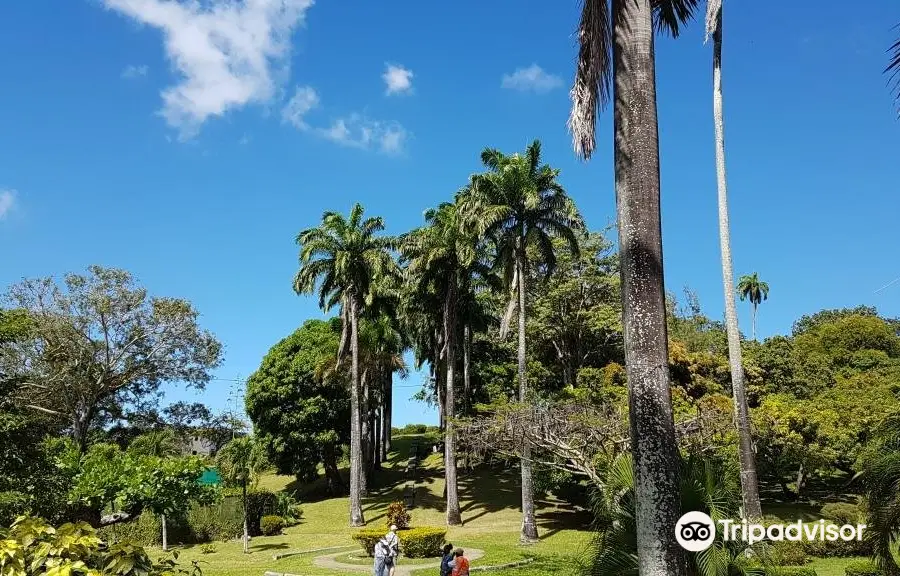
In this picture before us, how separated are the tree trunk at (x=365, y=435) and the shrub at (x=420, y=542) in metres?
17.3

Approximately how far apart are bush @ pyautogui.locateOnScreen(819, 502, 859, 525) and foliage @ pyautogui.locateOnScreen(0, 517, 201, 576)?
2047 centimetres

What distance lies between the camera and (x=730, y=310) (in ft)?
62.7

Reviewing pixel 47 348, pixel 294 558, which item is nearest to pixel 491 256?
pixel 294 558

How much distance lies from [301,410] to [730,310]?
28210 millimetres

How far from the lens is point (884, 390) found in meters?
30.0

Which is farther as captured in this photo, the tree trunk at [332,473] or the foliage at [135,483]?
the tree trunk at [332,473]

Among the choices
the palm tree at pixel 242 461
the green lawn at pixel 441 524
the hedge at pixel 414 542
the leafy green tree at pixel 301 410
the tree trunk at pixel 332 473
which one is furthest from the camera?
the tree trunk at pixel 332 473

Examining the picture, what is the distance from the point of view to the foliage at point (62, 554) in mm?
3572

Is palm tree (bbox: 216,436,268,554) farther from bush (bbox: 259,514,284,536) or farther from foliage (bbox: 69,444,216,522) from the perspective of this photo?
bush (bbox: 259,514,284,536)

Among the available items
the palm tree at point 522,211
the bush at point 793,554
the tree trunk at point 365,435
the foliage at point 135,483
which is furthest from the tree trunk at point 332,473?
the bush at point 793,554

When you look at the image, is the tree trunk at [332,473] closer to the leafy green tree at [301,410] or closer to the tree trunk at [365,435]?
the leafy green tree at [301,410]

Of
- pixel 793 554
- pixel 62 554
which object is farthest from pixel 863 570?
pixel 62 554

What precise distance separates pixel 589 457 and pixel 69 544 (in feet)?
60.0

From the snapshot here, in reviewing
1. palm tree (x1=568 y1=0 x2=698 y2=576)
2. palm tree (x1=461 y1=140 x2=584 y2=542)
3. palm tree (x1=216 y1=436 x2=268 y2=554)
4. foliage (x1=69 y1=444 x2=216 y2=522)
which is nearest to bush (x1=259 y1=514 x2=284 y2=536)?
palm tree (x1=216 y1=436 x2=268 y2=554)
